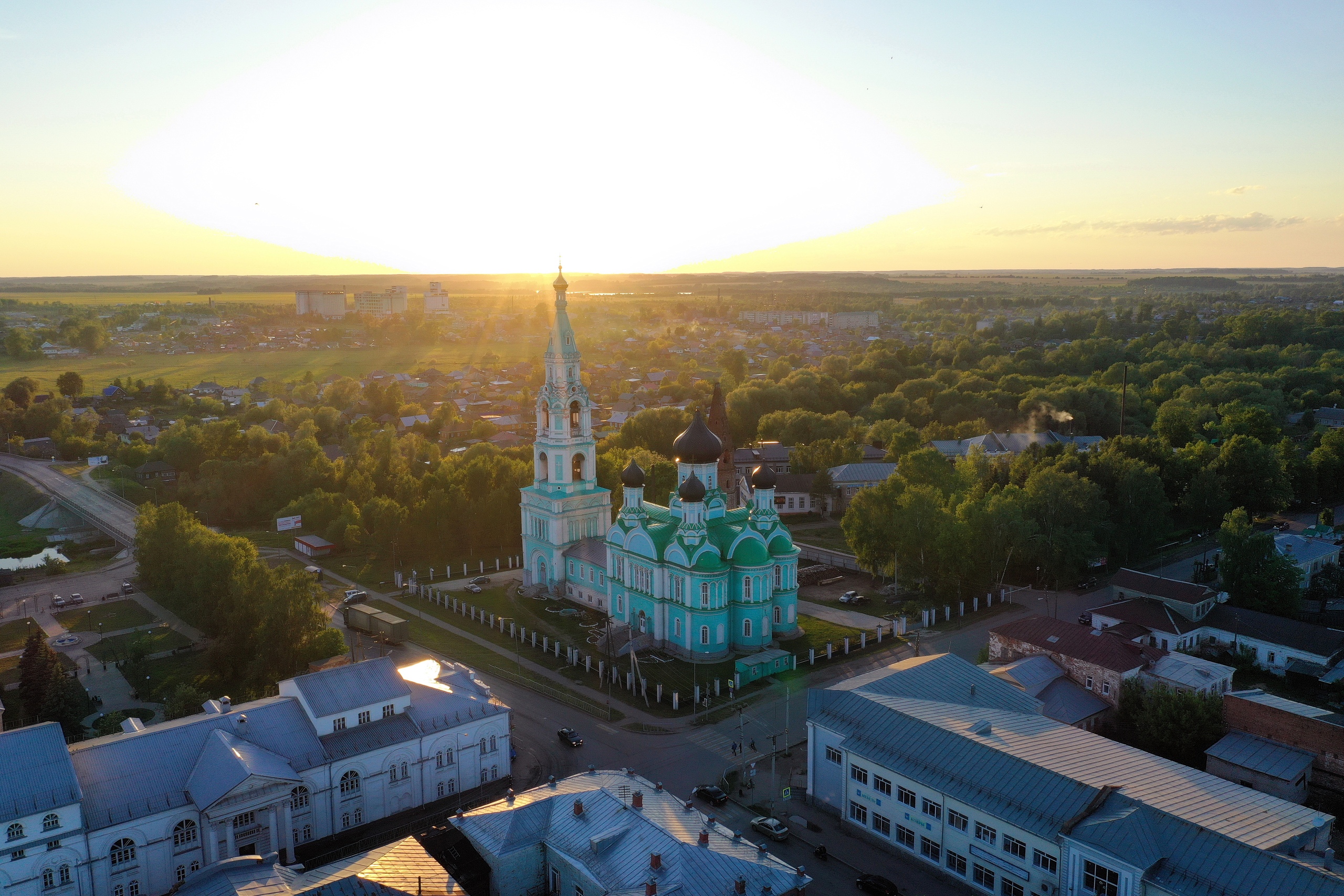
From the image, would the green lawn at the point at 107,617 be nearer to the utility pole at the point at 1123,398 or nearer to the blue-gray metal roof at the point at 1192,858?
the blue-gray metal roof at the point at 1192,858

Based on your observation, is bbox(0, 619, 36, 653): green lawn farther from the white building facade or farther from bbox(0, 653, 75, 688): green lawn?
the white building facade

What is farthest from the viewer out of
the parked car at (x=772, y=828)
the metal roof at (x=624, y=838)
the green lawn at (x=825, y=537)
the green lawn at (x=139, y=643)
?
the green lawn at (x=825, y=537)

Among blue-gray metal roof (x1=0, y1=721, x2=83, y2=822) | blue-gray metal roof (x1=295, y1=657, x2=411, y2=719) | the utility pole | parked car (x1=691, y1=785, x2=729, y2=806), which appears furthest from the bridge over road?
the utility pole

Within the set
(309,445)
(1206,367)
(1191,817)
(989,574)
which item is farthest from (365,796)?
(1206,367)

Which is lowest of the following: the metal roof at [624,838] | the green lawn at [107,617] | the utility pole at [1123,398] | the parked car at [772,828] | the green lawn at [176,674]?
the parked car at [772,828]

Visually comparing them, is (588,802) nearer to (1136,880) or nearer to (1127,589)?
(1136,880)

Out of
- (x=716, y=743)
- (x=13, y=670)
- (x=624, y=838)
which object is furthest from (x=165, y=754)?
(x=13, y=670)

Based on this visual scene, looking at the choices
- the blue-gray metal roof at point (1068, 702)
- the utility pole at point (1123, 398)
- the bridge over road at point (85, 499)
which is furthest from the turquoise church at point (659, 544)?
the utility pole at point (1123, 398)
